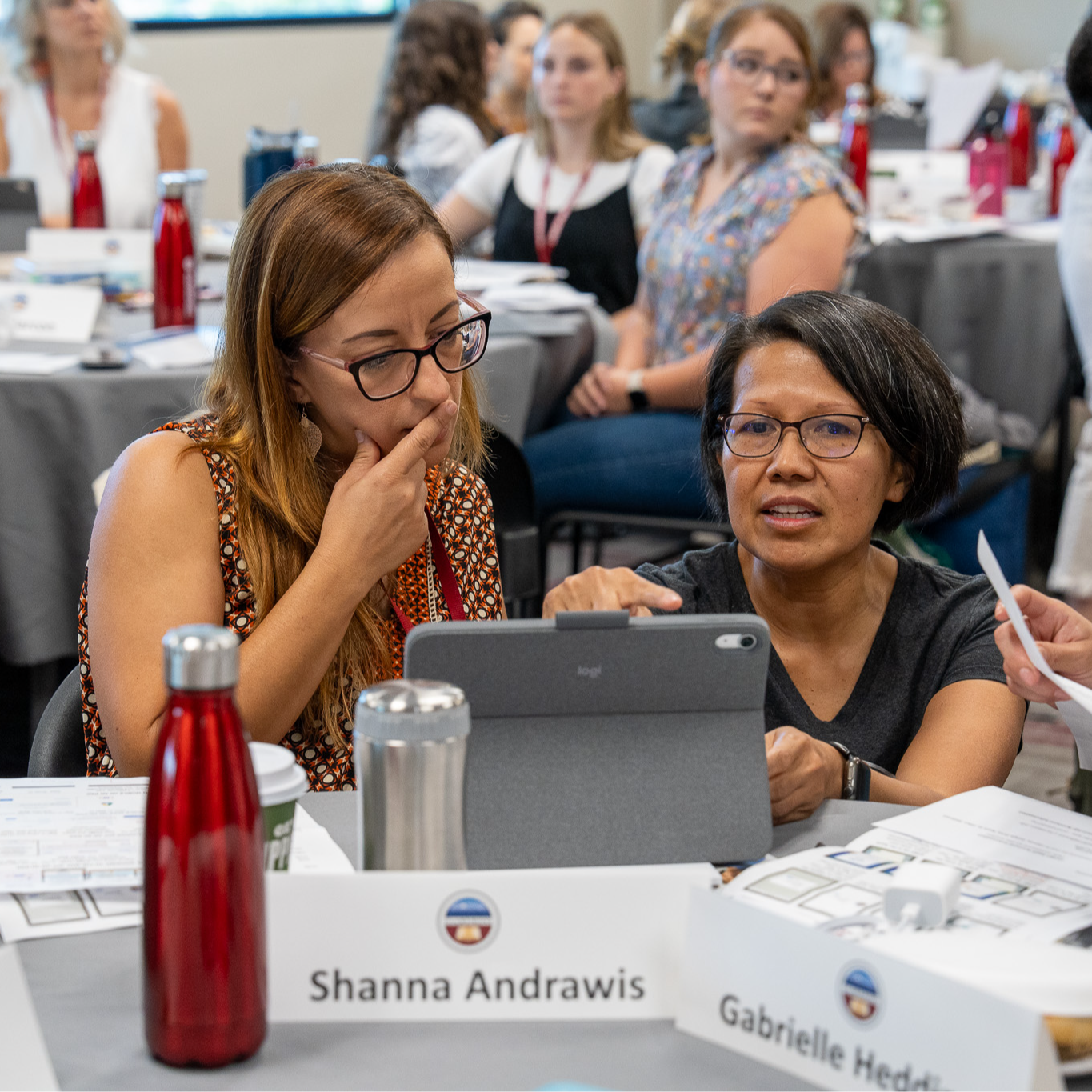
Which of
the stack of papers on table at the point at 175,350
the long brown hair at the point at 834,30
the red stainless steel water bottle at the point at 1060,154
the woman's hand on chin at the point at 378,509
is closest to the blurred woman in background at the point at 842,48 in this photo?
the long brown hair at the point at 834,30

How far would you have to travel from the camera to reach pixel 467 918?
2.40ft

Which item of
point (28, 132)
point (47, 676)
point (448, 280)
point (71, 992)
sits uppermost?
point (28, 132)

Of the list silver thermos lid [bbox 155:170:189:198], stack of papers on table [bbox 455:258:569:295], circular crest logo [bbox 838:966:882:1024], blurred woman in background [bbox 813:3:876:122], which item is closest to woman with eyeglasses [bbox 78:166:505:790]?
circular crest logo [bbox 838:966:882:1024]

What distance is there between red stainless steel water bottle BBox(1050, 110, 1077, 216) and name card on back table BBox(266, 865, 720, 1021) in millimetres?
4341

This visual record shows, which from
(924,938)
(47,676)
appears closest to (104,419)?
(47,676)

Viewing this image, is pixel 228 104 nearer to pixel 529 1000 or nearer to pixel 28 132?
pixel 28 132

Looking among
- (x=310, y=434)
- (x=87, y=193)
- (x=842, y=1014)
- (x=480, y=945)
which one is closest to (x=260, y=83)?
(x=87, y=193)

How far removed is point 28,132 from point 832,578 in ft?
10.8

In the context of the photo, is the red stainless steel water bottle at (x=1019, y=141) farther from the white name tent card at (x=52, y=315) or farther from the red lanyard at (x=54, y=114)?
the white name tent card at (x=52, y=315)

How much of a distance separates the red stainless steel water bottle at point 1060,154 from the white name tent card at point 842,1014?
14.3 ft

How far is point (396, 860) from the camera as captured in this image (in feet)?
2.51

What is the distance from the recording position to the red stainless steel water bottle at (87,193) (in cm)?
316

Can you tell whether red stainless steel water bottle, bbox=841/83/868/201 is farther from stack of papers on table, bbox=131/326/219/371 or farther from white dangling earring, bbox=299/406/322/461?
white dangling earring, bbox=299/406/322/461

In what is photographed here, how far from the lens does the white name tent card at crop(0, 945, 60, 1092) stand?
671 mm
